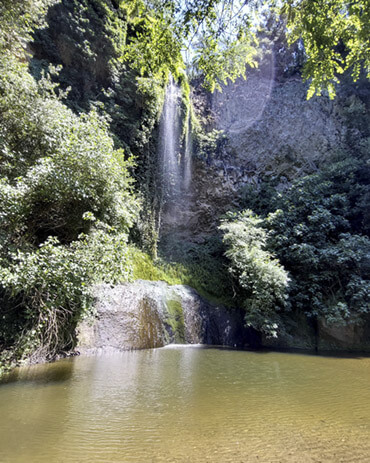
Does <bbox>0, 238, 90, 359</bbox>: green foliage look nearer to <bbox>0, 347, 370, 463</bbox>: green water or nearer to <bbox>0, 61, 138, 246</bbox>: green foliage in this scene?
<bbox>0, 347, 370, 463</bbox>: green water

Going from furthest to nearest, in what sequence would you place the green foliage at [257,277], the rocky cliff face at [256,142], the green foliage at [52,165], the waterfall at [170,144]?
the rocky cliff face at [256,142] < the waterfall at [170,144] < the green foliage at [257,277] < the green foliage at [52,165]

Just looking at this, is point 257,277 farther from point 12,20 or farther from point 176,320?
point 12,20

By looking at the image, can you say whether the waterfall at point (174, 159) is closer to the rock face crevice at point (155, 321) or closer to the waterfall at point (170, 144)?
the waterfall at point (170, 144)

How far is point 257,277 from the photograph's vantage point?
32.6 feet

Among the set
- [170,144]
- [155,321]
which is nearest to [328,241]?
[155,321]

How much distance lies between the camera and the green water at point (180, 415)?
7.14 ft

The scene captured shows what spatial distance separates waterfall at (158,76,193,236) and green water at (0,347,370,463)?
9272mm

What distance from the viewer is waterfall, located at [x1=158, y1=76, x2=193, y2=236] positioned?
1332 centimetres

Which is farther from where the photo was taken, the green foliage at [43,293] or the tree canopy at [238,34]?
the green foliage at [43,293]

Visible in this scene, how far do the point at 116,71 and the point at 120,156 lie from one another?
5835 mm

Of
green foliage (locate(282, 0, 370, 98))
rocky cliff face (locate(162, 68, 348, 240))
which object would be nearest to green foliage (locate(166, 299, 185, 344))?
rocky cliff face (locate(162, 68, 348, 240))

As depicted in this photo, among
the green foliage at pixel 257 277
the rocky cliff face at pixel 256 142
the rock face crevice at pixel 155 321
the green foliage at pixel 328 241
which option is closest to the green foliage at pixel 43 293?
the rock face crevice at pixel 155 321

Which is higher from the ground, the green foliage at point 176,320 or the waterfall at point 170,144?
the waterfall at point 170,144

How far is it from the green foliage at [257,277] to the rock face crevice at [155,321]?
1.06 meters
